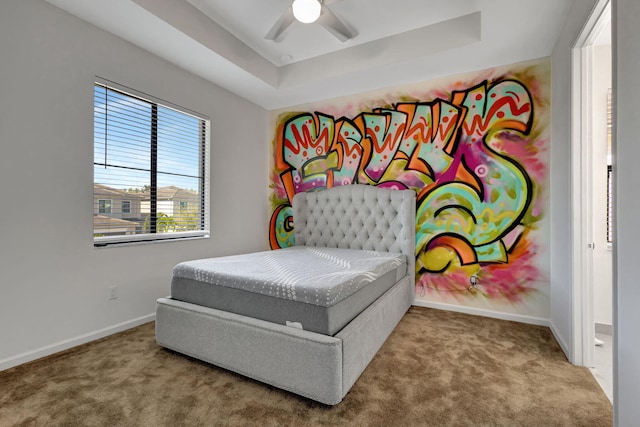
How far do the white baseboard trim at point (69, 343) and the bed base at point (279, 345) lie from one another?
67cm

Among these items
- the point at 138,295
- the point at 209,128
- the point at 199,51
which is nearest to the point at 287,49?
the point at 199,51

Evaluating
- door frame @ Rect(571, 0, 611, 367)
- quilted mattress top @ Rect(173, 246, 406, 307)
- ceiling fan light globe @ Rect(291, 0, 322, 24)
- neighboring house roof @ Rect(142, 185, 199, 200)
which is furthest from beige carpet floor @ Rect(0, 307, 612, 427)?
ceiling fan light globe @ Rect(291, 0, 322, 24)

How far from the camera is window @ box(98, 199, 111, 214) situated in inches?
101

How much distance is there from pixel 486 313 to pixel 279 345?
7.96ft

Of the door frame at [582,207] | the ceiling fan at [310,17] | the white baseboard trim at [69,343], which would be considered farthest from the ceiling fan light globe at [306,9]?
the white baseboard trim at [69,343]

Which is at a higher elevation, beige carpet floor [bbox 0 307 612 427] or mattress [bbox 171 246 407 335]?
mattress [bbox 171 246 407 335]

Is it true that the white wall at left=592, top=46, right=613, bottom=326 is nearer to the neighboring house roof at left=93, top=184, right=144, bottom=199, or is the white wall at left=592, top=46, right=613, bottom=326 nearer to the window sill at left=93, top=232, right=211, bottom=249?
the window sill at left=93, top=232, right=211, bottom=249

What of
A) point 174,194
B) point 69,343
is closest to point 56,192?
point 174,194

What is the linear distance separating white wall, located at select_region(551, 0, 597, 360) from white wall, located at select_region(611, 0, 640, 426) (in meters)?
0.87

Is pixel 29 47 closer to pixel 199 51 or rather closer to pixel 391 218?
pixel 199 51

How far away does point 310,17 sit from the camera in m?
2.13

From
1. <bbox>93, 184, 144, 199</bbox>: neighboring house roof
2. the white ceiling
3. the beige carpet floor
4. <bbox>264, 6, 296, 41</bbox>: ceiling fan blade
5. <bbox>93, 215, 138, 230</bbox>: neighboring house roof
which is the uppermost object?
the white ceiling

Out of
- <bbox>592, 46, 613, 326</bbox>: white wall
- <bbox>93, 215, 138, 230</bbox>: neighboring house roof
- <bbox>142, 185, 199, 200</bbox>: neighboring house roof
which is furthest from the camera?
<bbox>142, 185, 199, 200</bbox>: neighboring house roof

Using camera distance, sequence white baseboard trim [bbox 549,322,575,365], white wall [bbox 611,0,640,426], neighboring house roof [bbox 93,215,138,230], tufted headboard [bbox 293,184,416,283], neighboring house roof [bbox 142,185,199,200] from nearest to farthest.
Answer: white wall [bbox 611,0,640,426]
white baseboard trim [bbox 549,322,575,365]
neighboring house roof [bbox 93,215,138,230]
neighboring house roof [bbox 142,185,199,200]
tufted headboard [bbox 293,184,416,283]
